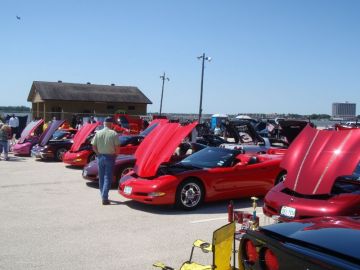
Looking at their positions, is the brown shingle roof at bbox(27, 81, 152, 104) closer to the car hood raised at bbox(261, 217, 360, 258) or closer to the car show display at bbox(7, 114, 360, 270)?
the car show display at bbox(7, 114, 360, 270)

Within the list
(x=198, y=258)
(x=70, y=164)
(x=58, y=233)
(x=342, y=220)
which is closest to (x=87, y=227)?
(x=58, y=233)

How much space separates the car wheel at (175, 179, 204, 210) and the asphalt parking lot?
0.17m

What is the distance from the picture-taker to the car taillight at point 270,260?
2.73m

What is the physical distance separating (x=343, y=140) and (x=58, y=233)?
4456mm

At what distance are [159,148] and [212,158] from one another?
1212 mm

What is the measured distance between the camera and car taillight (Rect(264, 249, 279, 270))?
273 cm

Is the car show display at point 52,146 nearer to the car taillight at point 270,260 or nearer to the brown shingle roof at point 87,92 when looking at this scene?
the car taillight at point 270,260

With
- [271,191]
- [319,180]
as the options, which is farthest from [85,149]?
[319,180]

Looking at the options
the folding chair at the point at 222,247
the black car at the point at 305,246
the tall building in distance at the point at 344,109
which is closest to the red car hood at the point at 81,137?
the folding chair at the point at 222,247

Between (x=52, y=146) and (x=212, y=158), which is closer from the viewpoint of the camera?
(x=212, y=158)

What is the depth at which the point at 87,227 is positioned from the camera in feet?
22.1

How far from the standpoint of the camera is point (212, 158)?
889 cm

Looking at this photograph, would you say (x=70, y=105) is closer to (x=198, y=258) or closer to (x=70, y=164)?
(x=70, y=164)

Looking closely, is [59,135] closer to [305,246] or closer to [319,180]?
[319,180]
